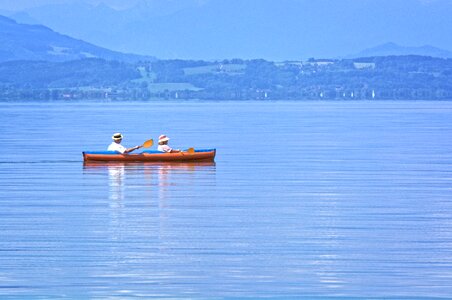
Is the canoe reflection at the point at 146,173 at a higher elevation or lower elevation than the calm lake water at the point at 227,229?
lower

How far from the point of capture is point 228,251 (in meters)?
22.9

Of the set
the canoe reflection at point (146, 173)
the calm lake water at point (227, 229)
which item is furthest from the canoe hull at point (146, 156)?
the calm lake water at point (227, 229)

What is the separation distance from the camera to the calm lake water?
64.5 feet

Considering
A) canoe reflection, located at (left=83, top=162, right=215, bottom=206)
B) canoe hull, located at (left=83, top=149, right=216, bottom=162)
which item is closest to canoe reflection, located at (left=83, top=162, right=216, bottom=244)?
canoe reflection, located at (left=83, top=162, right=215, bottom=206)

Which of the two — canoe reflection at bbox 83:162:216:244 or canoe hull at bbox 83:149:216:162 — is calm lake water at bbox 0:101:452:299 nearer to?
canoe reflection at bbox 83:162:216:244

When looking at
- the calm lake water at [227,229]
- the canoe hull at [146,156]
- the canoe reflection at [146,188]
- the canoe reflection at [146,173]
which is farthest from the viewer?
the canoe hull at [146,156]

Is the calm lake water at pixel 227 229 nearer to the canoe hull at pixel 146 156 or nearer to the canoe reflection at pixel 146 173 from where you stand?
the canoe reflection at pixel 146 173

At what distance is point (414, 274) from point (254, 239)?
467cm

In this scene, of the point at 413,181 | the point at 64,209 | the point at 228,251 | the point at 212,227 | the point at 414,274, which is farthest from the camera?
the point at 413,181

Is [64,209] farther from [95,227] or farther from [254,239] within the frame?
[254,239]

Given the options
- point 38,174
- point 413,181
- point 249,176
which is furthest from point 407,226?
point 38,174

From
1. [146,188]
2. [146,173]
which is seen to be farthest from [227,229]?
[146,173]

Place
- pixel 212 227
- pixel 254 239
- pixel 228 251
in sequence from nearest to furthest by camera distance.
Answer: pixel 228 251 < pixel 254 239 < pixel 212 227

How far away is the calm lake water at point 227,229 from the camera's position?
19.7m
